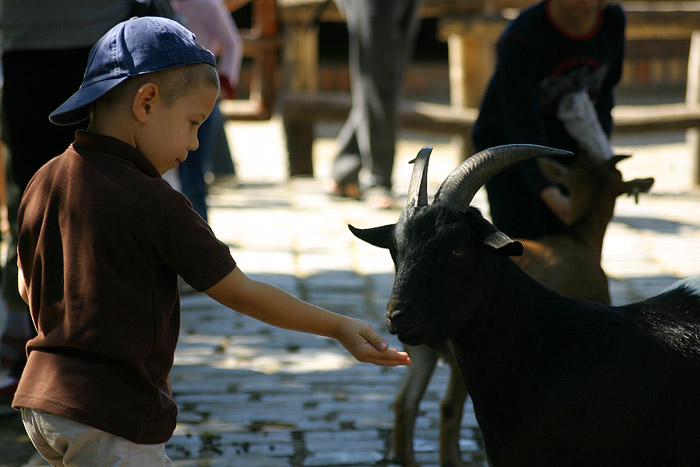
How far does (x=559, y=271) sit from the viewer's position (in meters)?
4.04

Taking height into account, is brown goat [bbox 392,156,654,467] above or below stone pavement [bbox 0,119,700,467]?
above

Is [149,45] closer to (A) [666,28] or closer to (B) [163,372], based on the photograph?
(B) [163,372]

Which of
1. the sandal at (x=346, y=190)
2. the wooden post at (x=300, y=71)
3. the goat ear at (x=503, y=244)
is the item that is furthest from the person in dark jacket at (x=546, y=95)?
the wooden post at (x=300, y=71)

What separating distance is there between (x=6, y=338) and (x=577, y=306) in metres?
3.03

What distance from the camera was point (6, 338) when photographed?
4883 millimetres

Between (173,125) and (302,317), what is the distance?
0.60 m

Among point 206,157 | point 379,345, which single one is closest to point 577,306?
point 379,345

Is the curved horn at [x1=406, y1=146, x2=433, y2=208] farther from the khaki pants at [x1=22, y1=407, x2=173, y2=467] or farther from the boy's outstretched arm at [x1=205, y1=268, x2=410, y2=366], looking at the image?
the khaki pants at [x1=22, y1=407, x2=173, y2=467]

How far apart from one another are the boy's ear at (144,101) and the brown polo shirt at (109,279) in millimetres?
89

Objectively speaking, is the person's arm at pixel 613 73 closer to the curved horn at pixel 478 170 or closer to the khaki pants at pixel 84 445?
the curved horn at pixel 478 170

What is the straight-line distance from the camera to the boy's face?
247 centimetres

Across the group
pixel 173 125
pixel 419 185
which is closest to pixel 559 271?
pixel 419 185

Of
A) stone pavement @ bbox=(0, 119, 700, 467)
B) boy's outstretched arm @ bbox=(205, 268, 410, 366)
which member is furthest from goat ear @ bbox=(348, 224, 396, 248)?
stone pavement @ bbox=(0, 119, 700, 467)

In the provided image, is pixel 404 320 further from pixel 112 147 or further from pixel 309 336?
pixel 309 336
